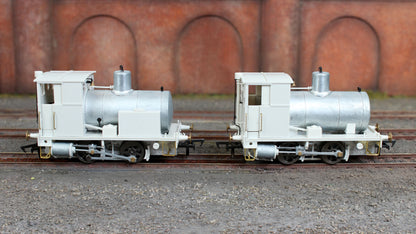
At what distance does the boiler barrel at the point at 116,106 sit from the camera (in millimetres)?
12953

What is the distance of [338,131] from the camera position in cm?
1336

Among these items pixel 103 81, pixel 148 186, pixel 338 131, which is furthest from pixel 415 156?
pixel 103 81

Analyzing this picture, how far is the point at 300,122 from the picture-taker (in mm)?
13094

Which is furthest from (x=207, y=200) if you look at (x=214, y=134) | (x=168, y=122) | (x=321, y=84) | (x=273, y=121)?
(x=214, y=134)

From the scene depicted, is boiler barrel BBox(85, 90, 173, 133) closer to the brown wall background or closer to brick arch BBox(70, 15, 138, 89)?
the brown wall background

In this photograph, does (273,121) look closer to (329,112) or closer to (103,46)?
(329,112)

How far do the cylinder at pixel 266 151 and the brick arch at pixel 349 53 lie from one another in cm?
1334

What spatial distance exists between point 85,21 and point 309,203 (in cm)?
1766

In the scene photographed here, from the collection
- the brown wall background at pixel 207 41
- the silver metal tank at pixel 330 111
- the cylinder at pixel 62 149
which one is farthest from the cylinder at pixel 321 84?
the brown wall background at pixel 207 41

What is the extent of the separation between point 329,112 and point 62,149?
7382mm

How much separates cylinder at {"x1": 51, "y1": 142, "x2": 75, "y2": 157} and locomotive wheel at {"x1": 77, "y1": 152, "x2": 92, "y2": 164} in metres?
0.43

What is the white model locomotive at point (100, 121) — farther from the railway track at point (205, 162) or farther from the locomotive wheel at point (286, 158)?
the locomotive wheel at point (286, 158)

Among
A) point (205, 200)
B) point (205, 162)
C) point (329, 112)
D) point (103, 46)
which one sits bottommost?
point (205, 200)

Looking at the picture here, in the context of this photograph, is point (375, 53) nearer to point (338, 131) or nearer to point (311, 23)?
point (311, 23)
